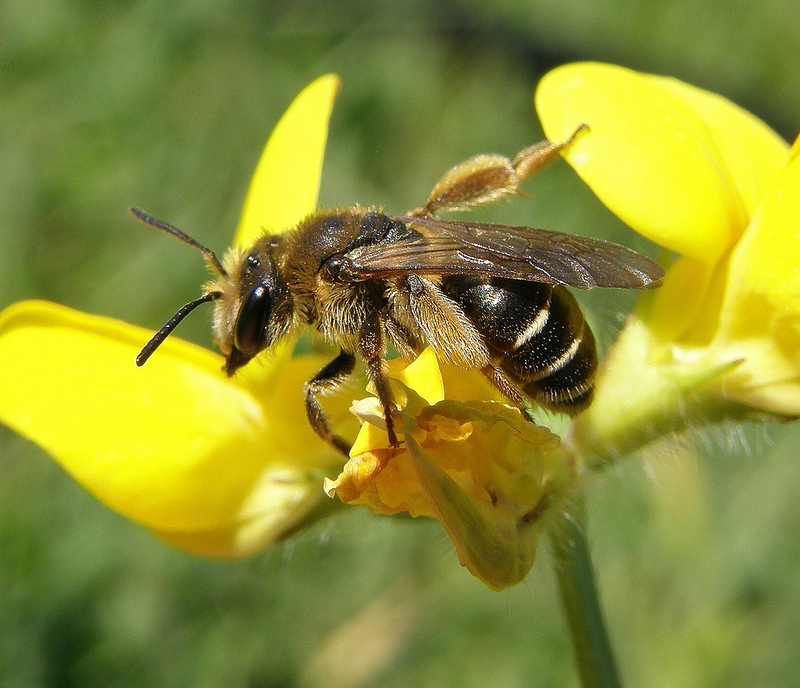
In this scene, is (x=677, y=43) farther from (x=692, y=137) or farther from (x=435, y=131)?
(x=692, y=137)

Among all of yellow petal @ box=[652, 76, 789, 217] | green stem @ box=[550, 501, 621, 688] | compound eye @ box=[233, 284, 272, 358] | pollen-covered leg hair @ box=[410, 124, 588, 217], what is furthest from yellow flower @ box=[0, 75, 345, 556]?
yellow petal @ box=[652, 76, 789, 217]

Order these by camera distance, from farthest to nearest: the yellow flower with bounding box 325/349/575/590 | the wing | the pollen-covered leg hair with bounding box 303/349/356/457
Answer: the pollen-covered leg hair with bounding box 303/349/356/457 → the wing → the yellow flower with bounding box 325/349/575/590

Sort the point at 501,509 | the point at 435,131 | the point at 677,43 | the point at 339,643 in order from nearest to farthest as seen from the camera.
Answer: the point at 501,509, the point at 339,643, the point at 435,131, the point at 677,43

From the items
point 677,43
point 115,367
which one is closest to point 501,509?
point 115,367

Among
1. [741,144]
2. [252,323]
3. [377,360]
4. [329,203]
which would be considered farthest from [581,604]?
[329,203]

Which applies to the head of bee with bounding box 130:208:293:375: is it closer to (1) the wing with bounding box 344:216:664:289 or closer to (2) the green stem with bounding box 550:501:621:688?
(1) the wing with bounding box 344:216:664:289

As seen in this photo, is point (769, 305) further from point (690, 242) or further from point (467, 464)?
point (467, 464)

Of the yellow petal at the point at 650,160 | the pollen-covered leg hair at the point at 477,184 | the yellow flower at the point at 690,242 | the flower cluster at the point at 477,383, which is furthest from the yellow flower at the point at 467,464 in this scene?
the pollen-covered leg hair at the point at 477,184
